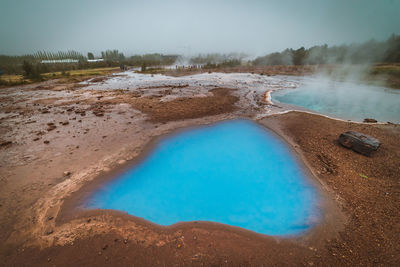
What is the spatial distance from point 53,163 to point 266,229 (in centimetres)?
896

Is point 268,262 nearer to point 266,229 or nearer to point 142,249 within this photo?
point 266,229

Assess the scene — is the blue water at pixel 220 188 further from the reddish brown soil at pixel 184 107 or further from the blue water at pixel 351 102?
the blue water at pixel 351 102

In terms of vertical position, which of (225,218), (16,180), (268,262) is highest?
(16,180)

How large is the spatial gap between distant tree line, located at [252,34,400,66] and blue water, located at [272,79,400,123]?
2728 centimetres

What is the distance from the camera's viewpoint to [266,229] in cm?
492

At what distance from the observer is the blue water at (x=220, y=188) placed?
17.4 ft

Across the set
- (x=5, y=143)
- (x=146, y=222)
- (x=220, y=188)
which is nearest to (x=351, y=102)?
(x=220, y=188)

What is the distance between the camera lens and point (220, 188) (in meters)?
6.67

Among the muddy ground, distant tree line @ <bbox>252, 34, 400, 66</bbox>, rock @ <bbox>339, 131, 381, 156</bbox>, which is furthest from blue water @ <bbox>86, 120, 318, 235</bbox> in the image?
distant tree line @ <bbox>252, 34, 400, 66</bbox>

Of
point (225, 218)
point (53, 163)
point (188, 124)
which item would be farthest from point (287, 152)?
point (53, 163)

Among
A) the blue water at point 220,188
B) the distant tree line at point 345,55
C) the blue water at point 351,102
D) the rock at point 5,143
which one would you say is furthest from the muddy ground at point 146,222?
the distant tree line at point 345,55

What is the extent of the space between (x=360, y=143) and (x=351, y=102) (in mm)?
13775

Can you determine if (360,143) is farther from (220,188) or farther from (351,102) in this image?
(351,102)

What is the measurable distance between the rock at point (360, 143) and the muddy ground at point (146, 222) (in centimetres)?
36
